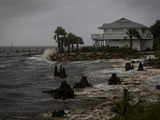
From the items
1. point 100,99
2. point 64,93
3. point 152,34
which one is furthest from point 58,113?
point 152,34

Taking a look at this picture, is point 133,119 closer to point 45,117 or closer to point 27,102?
point 45,117

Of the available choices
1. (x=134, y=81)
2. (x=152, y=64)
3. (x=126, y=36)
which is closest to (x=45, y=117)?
(x=134, y=81)

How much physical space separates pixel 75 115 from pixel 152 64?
90.0 ft

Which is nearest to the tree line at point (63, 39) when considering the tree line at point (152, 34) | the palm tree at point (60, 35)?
the palm tree at point (60, 35)

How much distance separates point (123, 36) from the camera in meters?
68.5

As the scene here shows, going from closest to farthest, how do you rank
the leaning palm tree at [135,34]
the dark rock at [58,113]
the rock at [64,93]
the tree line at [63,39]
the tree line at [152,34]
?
the dark rock at [58,113], the rock at [64,93], the leaning palm tree at [135,34], the tree line at [152,34], the tree line at [63,39]

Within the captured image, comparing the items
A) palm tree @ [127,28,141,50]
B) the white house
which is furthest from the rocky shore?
the white house

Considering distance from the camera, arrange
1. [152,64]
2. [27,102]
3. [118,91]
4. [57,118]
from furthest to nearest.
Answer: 1. [152,64]
2. [118,91]
3. [27,102]
4. [57,118]

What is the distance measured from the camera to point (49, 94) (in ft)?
75.5

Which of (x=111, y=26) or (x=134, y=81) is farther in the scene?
(x=111, y=26)

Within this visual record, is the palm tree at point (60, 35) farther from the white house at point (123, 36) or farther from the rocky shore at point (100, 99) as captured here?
the rocky shore at point (100, 99)

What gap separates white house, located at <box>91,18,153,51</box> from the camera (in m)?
69.1

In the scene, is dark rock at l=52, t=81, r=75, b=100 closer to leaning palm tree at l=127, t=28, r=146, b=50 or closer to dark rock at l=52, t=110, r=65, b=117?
dark rock at l=52, t=110, r=65, b=117

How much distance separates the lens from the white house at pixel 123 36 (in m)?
69.1
